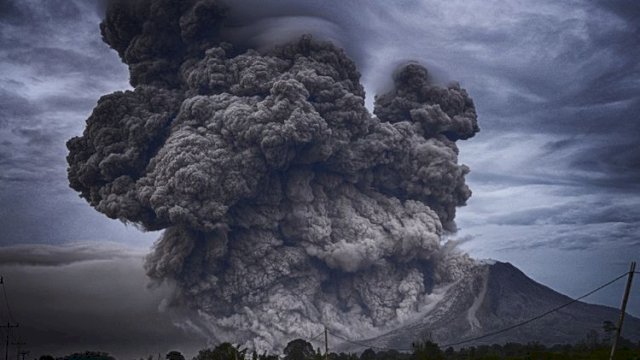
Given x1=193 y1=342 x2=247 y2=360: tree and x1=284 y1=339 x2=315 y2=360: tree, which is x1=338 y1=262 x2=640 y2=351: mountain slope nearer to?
x1=284 y1=339 x2=315 y2=360: tree

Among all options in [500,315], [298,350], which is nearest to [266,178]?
[298,350]

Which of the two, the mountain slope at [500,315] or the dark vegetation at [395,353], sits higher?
the mountain slope at [500,315]

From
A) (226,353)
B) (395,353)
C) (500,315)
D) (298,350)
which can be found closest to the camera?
(226,353)

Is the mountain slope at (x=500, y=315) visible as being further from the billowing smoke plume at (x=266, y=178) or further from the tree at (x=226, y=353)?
the tree at (x=226, y=353)

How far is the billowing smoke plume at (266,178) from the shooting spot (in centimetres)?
6128

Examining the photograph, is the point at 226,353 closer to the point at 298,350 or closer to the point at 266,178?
the point at 298,350

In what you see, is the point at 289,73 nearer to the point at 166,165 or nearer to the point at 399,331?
the point at 166,165

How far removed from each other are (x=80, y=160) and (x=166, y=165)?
38.7ft

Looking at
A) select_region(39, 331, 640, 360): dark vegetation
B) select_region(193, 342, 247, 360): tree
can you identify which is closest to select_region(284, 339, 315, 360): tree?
select_region(39, 331, 640, 360): dark vegetation

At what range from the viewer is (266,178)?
215ft

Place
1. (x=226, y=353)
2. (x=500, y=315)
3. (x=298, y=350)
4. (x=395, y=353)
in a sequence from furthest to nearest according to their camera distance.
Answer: (x=500, y=315) < (x=395, y=353) < (x=298, y=350) < (x=226, y=353)

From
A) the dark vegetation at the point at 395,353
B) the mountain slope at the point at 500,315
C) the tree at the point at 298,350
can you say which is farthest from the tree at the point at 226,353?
the mountain slope at the point at 500,315

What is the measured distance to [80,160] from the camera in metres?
66.8

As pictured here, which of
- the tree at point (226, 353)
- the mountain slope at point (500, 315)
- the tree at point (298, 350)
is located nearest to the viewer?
the tree at point (226, 353)
